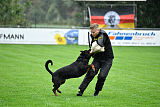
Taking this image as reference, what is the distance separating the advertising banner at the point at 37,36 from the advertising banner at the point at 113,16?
5460 mm

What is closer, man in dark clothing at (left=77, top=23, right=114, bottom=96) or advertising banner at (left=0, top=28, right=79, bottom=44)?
man in dark clothing at (left=77, top=23, right=114, bottom=96)

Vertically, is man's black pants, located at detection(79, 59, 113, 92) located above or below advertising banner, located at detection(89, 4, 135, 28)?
below

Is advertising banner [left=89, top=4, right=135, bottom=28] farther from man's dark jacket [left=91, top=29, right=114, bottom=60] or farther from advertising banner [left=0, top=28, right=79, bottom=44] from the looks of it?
man's dark jacket [left=91, top=29, right=114, bottom=60]

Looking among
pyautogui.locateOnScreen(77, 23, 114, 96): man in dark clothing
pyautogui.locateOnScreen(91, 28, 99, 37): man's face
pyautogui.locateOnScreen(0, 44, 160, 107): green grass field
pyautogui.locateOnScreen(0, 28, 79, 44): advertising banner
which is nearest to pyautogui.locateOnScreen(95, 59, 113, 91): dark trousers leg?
pyautogui.locateOnScreen(77, 23, 114, 96): man in dark clothing

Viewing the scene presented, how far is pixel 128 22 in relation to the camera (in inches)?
1278

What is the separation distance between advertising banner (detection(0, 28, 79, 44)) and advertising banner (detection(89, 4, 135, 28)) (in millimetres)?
5460

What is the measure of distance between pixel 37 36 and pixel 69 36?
8.59 ft

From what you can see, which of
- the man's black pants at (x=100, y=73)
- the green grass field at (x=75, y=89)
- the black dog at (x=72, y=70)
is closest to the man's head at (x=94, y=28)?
the black dog at (x=72, y=70)

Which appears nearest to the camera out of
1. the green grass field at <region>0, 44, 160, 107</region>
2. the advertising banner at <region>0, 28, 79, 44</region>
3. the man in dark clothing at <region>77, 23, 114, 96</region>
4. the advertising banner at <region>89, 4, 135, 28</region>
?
the green grass field at <region>0, 44, 160, 107</region>

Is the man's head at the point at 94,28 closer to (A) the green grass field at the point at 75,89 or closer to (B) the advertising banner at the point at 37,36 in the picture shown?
(A) the green grass field at the point at 75,89

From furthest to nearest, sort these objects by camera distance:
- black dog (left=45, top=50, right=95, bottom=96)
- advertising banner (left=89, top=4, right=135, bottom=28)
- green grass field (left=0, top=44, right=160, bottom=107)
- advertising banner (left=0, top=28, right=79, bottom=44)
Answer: advertising banner (left=89, top=4, right=135, bottom=28) < advertising banner (left=0, top=28, right=79, bottom=44) < black dog (left=45, top=50, right=95, bottom=96) < green grass field (left=0, top=44, right=160, bottom=107)

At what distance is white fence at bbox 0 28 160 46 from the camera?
27391mm

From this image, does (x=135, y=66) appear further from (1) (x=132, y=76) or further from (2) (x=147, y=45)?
(2) (x=147, y=45)

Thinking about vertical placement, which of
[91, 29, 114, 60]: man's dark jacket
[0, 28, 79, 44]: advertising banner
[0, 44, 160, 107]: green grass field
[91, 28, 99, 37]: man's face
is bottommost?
[0, 44, 160, 107]: green grass field
